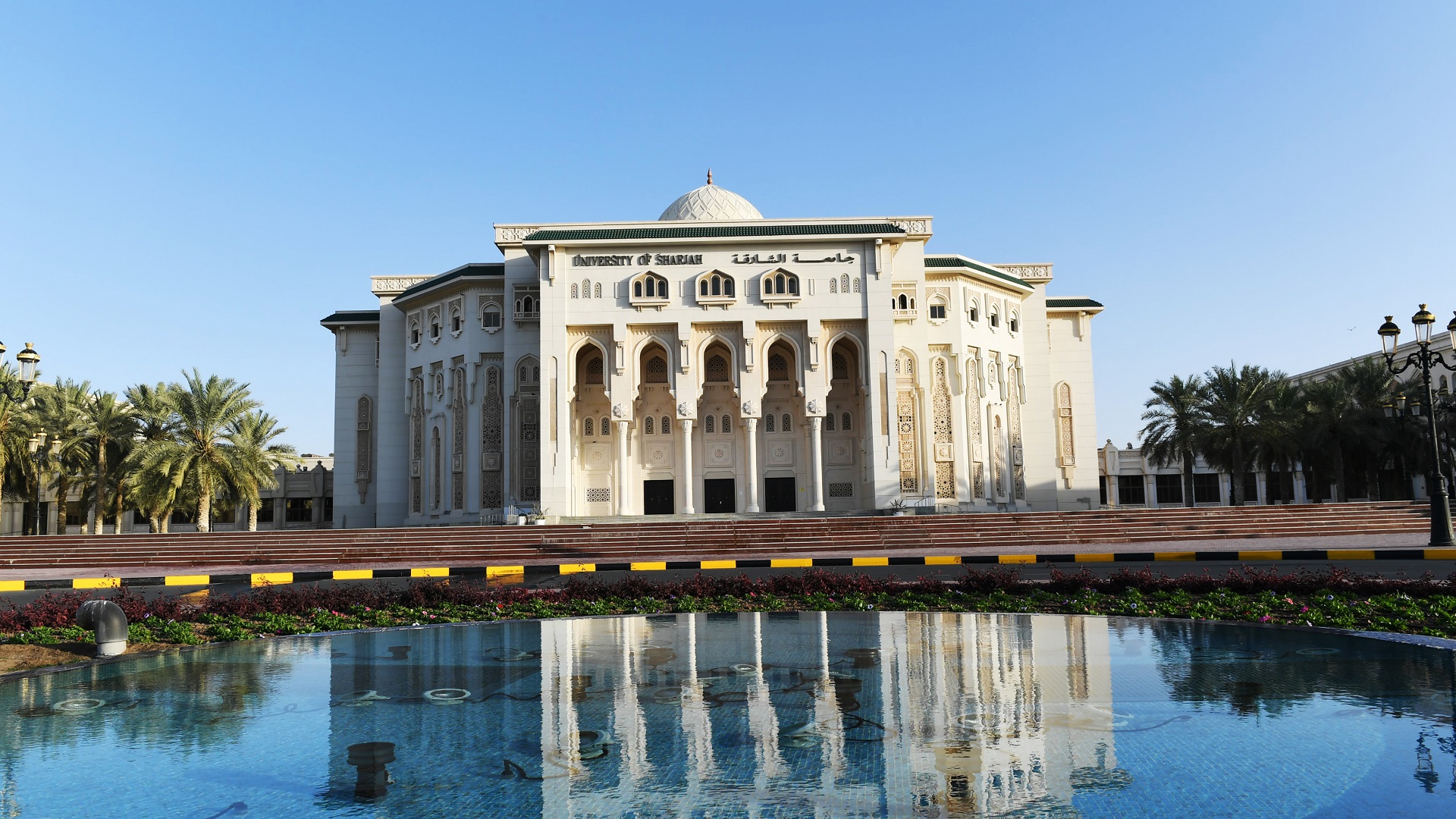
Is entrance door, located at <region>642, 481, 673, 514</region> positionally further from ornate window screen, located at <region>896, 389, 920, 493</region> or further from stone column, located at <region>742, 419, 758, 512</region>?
ornate window screen, located at <region>896, 389, 920, 493</region>

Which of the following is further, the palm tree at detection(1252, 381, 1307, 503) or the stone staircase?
the palm tree at detection(1252, 381, 1307, 503)

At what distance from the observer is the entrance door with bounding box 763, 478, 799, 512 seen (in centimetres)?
3500

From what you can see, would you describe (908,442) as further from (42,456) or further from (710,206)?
(42,456)

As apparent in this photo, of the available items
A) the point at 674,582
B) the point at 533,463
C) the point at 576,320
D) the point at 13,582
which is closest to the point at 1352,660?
the point at 674,582

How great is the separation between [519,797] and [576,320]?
28192mm

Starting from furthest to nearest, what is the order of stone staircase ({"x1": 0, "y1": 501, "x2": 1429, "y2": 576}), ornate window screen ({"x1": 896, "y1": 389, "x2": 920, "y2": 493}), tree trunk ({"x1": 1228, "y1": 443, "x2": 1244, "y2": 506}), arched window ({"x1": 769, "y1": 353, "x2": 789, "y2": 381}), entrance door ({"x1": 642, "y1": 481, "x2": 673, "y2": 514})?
tree trunk ({"x1": 1228, "y1": 443, "x2": 1244, "y2": 506}) < arched window ({"x1": 769, "y1": 353, "x2": 789, "y2": 381}) < entrance door ({"x1": 642, "y1": 481, "x2": 673, "y2": 514}) < ornate window screen ({"x1": 896, "y1": 389, "x2": 920, "y2": 493}) < stone staircase ({"x1": 0, "y1": 501, "x2": 1429, "y2": 576})

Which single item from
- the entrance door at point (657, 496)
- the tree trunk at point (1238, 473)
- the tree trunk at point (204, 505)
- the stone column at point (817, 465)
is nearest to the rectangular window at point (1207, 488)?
the tree trunk at point (1238, 473)

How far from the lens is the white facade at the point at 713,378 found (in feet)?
105

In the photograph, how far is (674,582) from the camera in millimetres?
13281

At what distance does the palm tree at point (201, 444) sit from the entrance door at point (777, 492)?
705 inches

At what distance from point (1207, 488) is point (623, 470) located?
3706 cm

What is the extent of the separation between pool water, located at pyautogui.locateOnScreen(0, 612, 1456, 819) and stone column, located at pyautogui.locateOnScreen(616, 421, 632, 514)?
23010 mm

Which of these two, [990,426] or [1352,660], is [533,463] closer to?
[990,426]

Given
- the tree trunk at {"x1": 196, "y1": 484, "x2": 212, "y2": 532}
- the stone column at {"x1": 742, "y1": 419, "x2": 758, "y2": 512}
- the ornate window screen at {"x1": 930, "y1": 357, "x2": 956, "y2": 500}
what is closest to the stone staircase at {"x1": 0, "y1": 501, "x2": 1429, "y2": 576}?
the stone column at {"x1": 742, "y1": 419, "x2": 758, "y2": 512}
